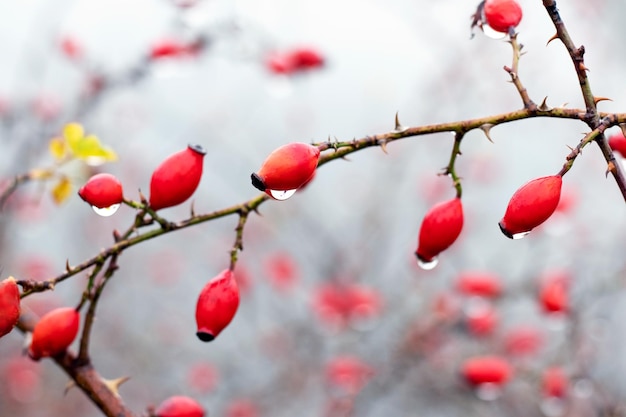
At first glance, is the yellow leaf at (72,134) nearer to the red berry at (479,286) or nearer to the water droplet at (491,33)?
the water droplet at (491,33)

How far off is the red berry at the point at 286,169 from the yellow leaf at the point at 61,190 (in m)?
1.04

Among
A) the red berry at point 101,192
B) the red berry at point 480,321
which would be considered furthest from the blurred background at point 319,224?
the red berry at point 101,192

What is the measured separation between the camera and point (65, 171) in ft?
6.70

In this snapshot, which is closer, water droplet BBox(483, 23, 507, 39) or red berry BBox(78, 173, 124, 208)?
red berry BBox(78, 173, 124, 208)

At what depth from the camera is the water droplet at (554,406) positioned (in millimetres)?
2832

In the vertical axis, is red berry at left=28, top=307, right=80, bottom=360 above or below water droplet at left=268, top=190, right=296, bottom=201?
below

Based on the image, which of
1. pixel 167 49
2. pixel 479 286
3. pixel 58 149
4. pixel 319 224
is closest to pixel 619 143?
pixel 58 149

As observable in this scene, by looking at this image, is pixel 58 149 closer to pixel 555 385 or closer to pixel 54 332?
pixel 54 332

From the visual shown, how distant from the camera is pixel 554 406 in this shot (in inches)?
116

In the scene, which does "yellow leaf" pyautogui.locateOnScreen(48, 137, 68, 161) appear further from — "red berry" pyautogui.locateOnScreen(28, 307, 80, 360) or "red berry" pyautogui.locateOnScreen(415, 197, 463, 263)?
"red berry" pyautogui.locateOnScreen(415, 197, 463, 263)

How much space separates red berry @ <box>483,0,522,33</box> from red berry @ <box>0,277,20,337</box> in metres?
1.12

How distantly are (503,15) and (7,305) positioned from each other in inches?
45.7

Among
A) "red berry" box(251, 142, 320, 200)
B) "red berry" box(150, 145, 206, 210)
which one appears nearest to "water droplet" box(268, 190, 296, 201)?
"red berry" box(251, 142, 320, 200)

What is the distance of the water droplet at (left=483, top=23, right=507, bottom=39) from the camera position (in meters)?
1.51
